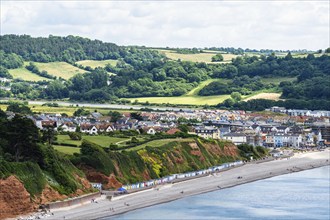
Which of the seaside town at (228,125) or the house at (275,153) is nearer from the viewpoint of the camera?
the seaside town at (228,125)

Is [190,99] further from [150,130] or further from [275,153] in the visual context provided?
[150,130]

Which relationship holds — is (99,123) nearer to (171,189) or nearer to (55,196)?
(171,189)

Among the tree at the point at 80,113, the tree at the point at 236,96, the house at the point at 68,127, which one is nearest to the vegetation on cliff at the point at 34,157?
the house at the point at 68,127

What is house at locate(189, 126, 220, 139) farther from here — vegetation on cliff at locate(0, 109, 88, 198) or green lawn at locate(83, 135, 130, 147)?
vegetation on cliff at locate(0, 109, 88, 198)

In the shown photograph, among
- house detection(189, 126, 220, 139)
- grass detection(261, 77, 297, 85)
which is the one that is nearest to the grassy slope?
grass detection(261, 77, 297, 85)

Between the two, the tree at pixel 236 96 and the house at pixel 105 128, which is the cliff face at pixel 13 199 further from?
the tree at pixel 236 96

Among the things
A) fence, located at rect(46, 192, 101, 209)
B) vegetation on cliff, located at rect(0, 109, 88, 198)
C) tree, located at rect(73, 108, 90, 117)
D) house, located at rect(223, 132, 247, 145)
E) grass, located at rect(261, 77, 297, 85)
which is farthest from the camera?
grass, located at rect(261, 77, 297, 85)

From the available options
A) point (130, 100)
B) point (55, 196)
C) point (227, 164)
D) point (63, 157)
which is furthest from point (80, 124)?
point (130, 100)
